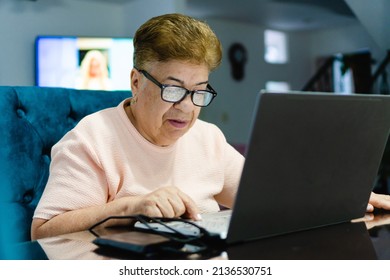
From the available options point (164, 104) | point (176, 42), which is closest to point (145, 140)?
point (164, 104)

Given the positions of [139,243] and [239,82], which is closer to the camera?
[139,243]

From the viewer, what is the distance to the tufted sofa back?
1344mm

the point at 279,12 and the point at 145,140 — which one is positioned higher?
the point at 279,12

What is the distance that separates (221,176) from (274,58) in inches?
338

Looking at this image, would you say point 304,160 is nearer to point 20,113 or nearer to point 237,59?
point 20,113

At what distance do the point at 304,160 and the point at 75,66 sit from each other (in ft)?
17.7

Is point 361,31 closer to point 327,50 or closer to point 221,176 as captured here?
point 327,50

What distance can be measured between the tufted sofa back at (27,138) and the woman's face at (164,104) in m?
0.32

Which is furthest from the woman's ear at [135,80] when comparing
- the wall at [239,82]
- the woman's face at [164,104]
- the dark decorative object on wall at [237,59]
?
the dark decorative object on wall at [237,59]

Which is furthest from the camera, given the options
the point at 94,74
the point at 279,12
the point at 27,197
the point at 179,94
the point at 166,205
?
the point at 279,12

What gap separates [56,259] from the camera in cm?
69

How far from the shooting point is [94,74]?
5812 millimetres

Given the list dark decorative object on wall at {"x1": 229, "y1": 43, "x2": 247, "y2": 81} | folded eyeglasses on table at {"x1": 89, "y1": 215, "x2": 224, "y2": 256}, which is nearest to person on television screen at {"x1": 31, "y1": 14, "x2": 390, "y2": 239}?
folded eyeglasses on table at {"x1": 89, "y1": 215, "x2": 224, "y2": 256}
